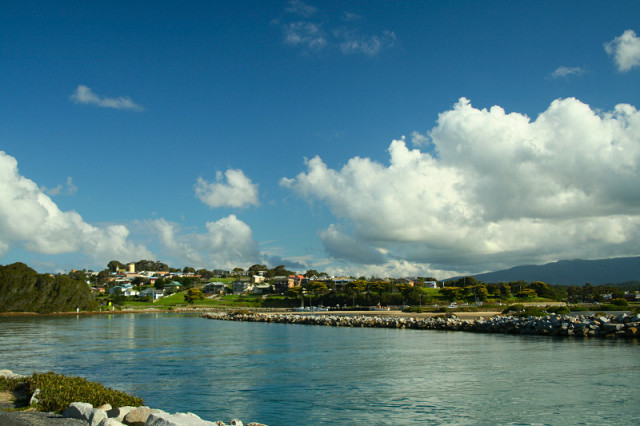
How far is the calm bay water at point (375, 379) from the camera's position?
42.7 feet

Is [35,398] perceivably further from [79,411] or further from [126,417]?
[126,417]

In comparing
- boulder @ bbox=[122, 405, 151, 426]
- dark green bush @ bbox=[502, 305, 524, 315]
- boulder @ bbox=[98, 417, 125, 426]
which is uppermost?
boulder @ bbox=[98, 417, 125, 426]

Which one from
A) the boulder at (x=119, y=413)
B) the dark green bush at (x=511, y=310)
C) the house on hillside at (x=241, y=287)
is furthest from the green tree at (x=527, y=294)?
the boulder at (x=119, y=413)

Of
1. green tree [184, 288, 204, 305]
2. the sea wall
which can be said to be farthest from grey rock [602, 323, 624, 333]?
green tree [184, 288, 204, 305]

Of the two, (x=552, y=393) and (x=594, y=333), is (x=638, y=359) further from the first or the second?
(x=594, y=333)

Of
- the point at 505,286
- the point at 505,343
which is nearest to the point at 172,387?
the point at 505,343

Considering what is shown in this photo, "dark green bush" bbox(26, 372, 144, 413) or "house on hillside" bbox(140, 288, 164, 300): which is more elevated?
"dark green bush" bbox(26, 372, 144, 413)

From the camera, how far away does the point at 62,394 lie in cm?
1095

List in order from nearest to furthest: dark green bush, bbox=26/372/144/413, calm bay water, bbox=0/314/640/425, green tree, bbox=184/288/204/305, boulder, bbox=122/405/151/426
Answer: boulder, bbox=122/405/151/426
dark green bush, bbox=26/372/144/413
calm bay water, bbox=0/314/640/425
green tree, bbox=184/288/204/305

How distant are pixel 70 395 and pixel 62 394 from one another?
0.17 metres

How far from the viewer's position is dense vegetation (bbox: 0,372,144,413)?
10711 millimetres

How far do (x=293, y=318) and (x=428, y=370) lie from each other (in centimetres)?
4858

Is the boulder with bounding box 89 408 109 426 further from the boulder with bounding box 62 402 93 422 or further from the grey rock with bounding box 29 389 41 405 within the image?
the grey rock with bounding box 29 389 41 405

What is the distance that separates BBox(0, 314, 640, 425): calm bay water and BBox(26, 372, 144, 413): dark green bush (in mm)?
2461
